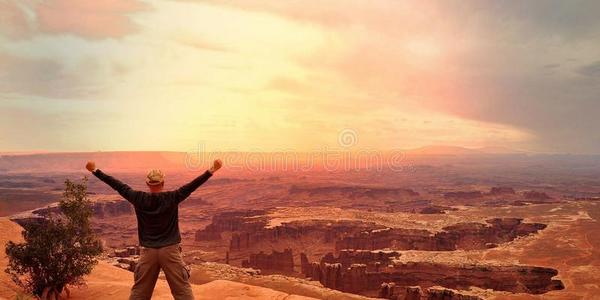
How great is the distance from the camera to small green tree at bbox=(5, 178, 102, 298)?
1708 cm

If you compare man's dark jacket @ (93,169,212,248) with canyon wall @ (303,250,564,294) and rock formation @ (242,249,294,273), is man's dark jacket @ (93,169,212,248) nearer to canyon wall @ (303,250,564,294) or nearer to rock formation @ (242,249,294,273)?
canyon wall @ (303,250,564,294)

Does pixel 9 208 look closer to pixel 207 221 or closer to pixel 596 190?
pixel 207 221

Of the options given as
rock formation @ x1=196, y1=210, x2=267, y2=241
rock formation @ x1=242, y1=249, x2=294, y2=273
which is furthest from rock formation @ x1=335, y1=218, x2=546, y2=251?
rock formation @ x1=196, y1=210, x2=267, y2=241

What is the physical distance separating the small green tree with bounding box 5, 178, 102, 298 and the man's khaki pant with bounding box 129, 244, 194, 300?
1081 centimetres

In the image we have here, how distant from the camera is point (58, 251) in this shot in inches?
707

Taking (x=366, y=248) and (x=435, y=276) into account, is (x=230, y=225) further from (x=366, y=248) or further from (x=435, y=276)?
(x=435, y=276)

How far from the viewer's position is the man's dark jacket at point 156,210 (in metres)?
7.75

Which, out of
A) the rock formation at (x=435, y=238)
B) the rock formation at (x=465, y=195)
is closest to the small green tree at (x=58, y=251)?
the rock formation at (x=435, y=238)

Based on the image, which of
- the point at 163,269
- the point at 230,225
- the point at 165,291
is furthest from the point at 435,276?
the point at 163,269

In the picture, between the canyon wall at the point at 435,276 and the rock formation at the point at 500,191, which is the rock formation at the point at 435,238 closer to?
the canyon wall at the point at 435,276

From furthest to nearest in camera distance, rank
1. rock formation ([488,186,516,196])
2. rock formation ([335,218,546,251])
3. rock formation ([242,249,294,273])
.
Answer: rock formation ([488,186,516,196]), rock formation ([335,218,546,251]), rock formation ([242,249,294,273])

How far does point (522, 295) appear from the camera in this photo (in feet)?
143

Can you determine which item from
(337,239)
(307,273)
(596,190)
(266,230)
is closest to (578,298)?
(307,273)

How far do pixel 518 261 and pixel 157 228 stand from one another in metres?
60.7
